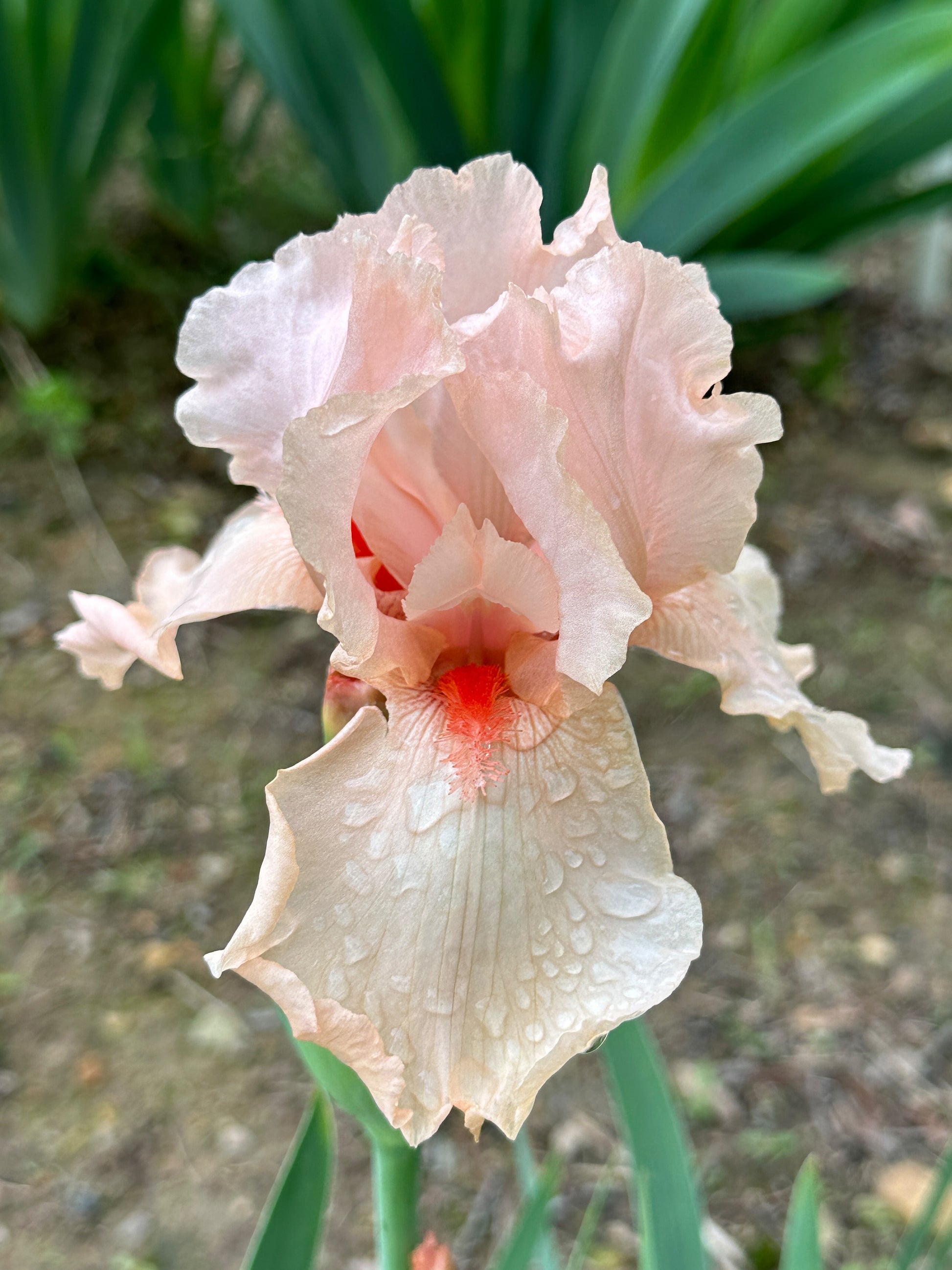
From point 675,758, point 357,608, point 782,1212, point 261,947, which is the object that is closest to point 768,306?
point 675,758

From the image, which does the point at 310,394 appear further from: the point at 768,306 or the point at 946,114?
the point at 946,114

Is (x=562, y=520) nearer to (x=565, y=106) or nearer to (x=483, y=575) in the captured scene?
(x=483, y=575)

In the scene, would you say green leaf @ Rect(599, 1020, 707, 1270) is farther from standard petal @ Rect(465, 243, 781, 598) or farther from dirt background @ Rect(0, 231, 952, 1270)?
dirt background @ Rect(0, 231, 952, 1270)

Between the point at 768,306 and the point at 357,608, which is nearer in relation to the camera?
the point at 357,608

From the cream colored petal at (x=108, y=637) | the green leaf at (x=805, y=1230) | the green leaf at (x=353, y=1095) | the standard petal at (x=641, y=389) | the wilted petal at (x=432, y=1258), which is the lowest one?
the green leaf at (x=805, y=1230)

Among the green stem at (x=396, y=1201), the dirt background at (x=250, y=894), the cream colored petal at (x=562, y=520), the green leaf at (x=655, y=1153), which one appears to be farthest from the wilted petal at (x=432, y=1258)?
the dirt background at (x=250, y=894)

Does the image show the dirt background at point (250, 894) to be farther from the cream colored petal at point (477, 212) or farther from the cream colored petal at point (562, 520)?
the cream colored petal at point (477, 212)
